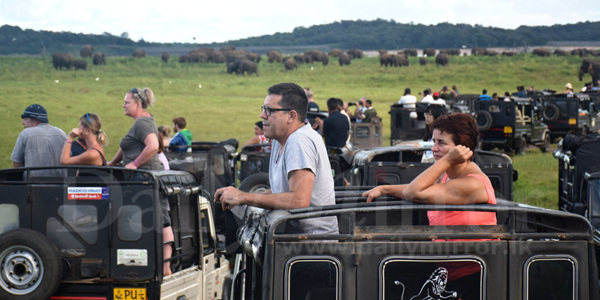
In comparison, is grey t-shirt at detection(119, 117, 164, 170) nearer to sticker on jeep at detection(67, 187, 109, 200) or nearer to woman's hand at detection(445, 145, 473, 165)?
sticker on jeep at detection(67, 187, 109, 200)

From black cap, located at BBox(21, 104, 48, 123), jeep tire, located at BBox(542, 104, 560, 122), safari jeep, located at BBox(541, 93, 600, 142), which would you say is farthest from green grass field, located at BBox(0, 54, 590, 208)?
black cap, located at BBox(21, 104, 48, 123)

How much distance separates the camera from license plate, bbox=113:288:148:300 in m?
6.12

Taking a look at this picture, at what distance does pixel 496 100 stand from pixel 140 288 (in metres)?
19.0

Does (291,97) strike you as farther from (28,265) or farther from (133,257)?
(28,265)

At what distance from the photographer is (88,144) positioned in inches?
330

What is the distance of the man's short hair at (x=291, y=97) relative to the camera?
430 centimetres

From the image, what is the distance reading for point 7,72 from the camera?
56.9m

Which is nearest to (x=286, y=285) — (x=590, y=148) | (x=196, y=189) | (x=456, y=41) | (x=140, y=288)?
(x=140, y=288)

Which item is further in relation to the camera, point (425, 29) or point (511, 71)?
point (425, 29)

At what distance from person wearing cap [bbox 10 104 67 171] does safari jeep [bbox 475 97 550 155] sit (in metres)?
16.2

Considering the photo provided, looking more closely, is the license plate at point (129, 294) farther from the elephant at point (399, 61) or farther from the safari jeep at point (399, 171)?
the elephant at point (399, 61)

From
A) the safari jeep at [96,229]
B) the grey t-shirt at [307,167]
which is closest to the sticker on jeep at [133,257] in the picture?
the safari jeep at [96,229]

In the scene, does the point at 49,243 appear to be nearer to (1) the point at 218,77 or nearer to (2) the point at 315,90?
(2) the point at 315,90

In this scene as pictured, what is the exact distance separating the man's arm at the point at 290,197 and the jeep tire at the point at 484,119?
19.0 meters
